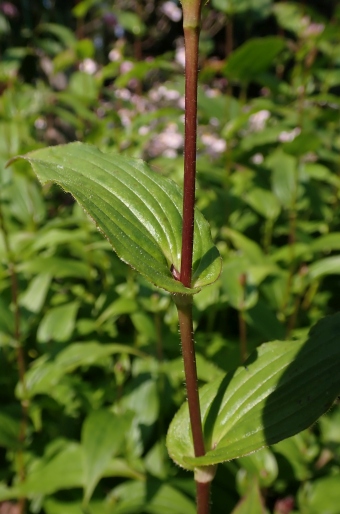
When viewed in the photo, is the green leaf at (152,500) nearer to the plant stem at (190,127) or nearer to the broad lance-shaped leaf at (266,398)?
the broad lance-shaped leaf at (266,398)

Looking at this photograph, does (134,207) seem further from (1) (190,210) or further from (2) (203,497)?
(2) (203,497)

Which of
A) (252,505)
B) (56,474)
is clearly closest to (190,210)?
(252,505)

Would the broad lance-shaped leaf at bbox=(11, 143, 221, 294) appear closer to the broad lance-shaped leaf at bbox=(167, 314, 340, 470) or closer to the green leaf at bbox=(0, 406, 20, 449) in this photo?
the broad lance-shaped leaf at bbox=(167, 314, 340, 470)

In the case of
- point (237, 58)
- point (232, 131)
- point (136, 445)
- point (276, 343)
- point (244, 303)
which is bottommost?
point (136, 445)

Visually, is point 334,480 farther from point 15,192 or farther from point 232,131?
point 15,192

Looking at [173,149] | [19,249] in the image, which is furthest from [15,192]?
[173,149]

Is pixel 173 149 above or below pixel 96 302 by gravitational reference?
above
